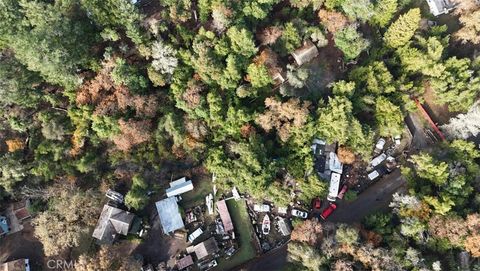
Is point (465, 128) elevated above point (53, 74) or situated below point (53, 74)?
below

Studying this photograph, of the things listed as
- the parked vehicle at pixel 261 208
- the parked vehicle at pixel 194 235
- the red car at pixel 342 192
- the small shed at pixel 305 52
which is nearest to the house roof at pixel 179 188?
the parked vehicle at pixel 194 235

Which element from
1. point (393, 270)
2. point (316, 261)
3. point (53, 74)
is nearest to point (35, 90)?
point (53, 74)

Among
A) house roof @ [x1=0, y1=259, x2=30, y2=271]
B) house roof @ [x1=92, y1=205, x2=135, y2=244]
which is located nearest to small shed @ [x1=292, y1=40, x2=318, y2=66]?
house roof @ [x1=92, y1=205, x2=135, y2=244]

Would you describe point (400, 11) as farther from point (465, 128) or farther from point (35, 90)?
point (35, 90)

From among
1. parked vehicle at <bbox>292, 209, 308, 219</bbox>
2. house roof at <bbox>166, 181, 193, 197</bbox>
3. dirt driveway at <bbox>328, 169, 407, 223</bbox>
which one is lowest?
dirt driveway at <bbox>328, 169, 407, 223</bbox>

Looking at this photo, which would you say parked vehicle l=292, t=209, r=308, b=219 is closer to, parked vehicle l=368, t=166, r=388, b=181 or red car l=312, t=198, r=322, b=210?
red car l=312, t=198, r=322, b=210

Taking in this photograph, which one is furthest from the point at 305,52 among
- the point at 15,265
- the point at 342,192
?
the point at 15,265
